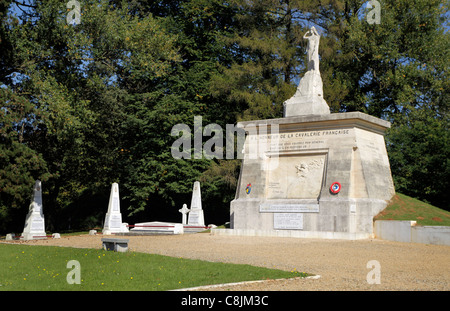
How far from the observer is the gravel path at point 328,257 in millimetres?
9914

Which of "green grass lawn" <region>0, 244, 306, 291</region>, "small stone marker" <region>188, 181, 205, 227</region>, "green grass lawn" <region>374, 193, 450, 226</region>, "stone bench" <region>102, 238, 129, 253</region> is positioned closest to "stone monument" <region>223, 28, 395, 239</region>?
"green grass lawn" <region>374, 193, 450, 226</region>

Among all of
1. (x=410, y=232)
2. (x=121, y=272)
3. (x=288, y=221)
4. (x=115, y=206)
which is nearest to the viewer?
(x=121, y=272)

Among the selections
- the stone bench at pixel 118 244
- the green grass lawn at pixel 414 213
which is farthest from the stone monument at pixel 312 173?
the stone bench at pixel 118 244

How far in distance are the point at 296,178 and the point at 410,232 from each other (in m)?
4.90

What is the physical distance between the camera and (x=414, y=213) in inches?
765

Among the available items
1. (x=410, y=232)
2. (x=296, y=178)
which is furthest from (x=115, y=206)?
(x=410, y=232)

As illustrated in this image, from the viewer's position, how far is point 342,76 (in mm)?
33406

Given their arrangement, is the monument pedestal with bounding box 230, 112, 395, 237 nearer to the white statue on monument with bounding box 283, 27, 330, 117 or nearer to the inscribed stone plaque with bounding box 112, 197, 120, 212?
the white statue on monument with bounding box 283, 27, 330, 117

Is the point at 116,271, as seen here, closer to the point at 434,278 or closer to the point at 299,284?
the point at 299,284

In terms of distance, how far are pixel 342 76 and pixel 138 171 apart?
13929mm

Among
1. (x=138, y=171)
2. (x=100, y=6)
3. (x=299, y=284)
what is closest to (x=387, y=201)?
(x=299, y=284)

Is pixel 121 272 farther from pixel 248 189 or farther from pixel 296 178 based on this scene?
pixel 296 178

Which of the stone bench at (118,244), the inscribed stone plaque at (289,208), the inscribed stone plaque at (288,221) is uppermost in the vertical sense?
the inscribed stone plaque at (289,208)

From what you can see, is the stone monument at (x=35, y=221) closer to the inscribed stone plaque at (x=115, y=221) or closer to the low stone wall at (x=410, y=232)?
the inscribed stone plaque at (x=115, y=221)
